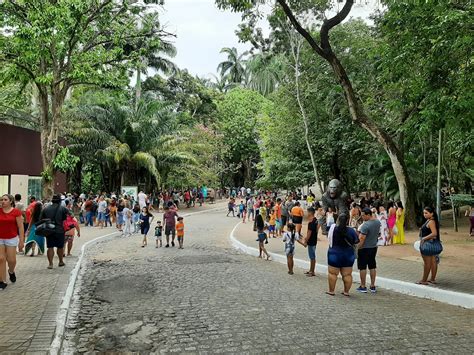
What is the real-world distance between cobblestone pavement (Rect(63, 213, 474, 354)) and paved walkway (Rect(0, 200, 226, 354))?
0.33 metres

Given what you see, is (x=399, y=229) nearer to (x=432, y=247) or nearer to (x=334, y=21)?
(x=432, y=247)

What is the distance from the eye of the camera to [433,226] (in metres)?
7.72

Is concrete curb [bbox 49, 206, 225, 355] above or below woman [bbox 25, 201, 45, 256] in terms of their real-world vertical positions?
below

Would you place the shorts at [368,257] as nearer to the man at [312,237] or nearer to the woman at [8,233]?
the man at [312,237]

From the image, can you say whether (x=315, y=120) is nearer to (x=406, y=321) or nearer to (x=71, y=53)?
(x=71, y=53)

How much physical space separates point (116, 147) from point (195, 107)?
18769 millimetres

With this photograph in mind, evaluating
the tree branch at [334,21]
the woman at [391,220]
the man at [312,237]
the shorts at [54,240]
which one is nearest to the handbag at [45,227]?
the shorts at [54,240]

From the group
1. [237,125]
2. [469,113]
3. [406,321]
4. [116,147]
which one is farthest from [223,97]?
[406,321]

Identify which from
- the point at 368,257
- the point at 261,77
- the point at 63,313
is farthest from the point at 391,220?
the point at 261,77

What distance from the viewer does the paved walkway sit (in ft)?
16.4

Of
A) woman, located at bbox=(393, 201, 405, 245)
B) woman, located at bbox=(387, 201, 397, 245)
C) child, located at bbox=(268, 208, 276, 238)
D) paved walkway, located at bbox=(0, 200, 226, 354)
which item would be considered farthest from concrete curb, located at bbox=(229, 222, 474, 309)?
child, located at bbox=(268, 208, 276, 238)

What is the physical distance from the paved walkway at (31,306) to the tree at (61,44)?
21.1ft

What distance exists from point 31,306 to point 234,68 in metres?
58.2

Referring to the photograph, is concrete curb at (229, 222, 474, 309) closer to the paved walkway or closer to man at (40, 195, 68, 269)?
the paved walkway
